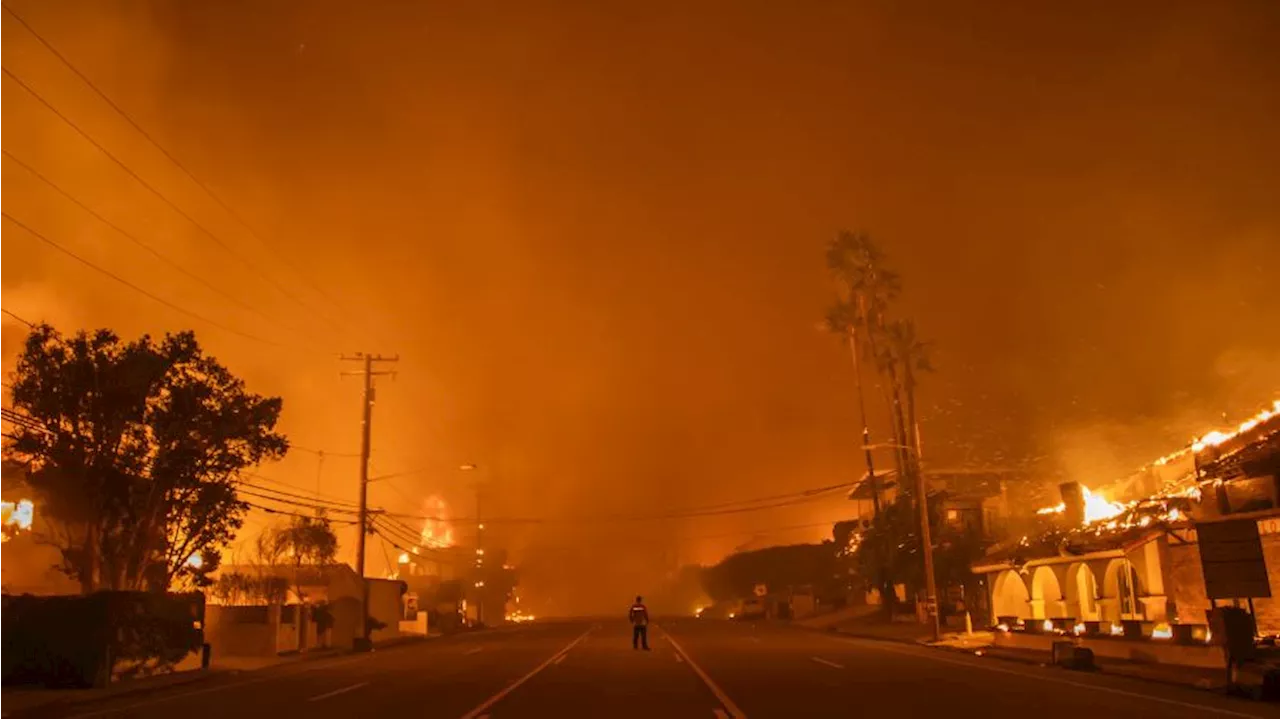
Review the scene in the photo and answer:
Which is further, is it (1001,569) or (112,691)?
(1001,569)

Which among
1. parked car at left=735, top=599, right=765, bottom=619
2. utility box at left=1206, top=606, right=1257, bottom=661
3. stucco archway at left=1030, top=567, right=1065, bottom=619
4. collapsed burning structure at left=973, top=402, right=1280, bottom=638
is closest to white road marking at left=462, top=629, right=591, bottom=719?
utility box at left=1206, top=606, right=1257, bottom=661

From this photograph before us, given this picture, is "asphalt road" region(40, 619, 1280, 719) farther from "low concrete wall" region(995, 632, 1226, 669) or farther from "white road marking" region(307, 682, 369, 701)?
"low concrete wall" region(995, 632, 1226, 669)

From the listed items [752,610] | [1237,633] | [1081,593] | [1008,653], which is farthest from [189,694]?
[752,610]

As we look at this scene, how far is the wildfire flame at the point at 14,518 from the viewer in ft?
122

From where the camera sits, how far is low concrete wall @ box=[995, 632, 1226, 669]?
20894 mm

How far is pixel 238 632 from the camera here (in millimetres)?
37219

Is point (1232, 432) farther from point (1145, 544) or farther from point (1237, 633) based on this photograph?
point (1237, 633)

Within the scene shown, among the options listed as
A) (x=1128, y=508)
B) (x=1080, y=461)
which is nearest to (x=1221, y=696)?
(x=1128, y=508)

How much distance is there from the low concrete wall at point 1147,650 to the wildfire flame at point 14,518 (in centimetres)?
3521

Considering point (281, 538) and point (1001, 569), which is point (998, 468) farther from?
point (281, 538)

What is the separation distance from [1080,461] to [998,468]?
849 centimetres

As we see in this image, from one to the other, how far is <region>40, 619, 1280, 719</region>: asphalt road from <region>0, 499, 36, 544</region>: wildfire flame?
52.3 ft

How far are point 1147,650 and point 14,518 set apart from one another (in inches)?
1556

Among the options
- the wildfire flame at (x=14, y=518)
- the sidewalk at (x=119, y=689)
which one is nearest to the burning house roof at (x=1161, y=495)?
the sidewalk at (x=119, y=689)
